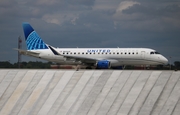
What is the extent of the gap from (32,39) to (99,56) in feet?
43.8

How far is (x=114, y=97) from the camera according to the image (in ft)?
109

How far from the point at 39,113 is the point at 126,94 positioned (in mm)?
6365

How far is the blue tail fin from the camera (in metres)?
70.3

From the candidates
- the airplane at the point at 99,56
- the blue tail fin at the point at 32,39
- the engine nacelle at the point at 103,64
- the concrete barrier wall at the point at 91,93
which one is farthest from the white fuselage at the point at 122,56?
the concrete barrier wall at the point at 91,93

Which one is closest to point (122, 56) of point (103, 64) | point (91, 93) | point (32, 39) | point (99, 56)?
point (103, 64)

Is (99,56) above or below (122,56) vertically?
below

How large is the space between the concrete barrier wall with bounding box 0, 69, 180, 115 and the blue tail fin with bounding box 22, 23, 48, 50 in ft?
101

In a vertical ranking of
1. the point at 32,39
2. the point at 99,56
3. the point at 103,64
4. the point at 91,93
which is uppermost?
the point at 91,93

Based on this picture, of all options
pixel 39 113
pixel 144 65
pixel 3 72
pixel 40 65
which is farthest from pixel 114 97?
pixel 40 65

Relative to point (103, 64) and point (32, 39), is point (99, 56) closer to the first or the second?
point (103, 64)

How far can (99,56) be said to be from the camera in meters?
63.7

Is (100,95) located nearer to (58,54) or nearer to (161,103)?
(161,103)

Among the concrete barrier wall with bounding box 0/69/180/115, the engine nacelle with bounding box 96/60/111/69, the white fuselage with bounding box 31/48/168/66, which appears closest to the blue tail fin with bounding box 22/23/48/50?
the white fuselage with bounding box 31/48/168/66

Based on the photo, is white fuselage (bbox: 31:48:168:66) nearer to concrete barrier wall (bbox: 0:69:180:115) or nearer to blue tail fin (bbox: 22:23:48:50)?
blue tail fin (bbox: 22:23:48:50)
